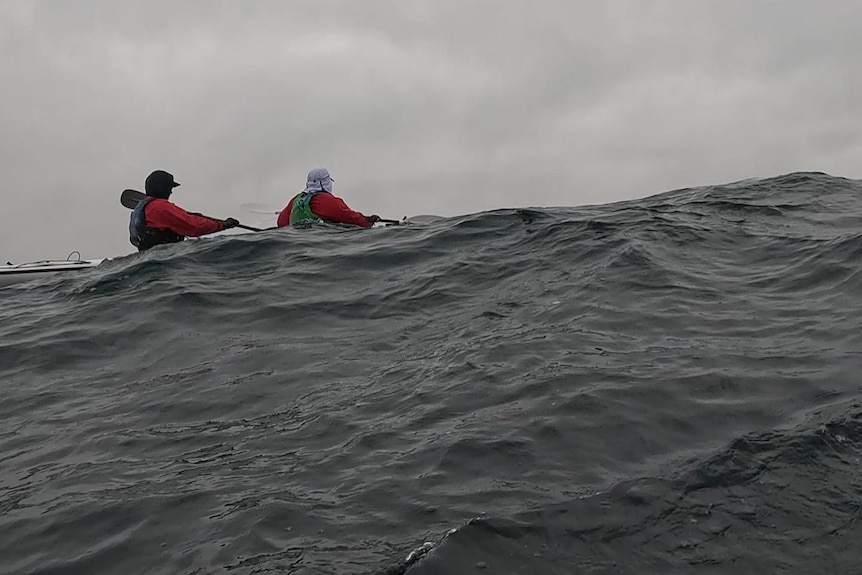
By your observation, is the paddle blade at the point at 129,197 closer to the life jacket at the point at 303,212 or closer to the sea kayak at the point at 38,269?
the sea kayak at the point at 38,269

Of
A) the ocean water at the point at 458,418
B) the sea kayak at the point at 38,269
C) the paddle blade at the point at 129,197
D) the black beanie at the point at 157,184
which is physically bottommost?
the ocean water at the point at 458,418

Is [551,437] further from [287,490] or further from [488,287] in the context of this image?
[488,287]

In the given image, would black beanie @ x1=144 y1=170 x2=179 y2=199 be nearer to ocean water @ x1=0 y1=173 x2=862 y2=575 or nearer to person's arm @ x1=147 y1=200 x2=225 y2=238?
person's arm @ x1=147 y1=200 x2=225 y2=238

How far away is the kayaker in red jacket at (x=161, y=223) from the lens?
13055mm

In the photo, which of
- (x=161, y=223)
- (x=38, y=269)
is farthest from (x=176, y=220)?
(x=38, y=269)

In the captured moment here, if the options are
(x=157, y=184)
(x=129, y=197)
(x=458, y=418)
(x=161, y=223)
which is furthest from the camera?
(x=129, y=197)

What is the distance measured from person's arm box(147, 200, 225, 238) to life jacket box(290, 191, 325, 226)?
1391 millimetres

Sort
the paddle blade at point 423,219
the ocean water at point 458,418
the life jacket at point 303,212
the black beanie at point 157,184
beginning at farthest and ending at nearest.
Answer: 1. the paddle blade at point 423,219
2. the life jacket at point 303,212
3. the black beanie at point 157,184
4. the ocean water at point 458,418

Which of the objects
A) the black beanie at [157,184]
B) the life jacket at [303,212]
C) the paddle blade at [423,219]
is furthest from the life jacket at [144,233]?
the paddle blade at [423,219]

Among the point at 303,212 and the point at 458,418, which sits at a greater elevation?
the point at 303,212

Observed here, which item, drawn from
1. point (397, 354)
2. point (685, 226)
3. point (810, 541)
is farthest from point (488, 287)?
point (810, 541)

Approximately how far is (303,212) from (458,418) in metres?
9.45

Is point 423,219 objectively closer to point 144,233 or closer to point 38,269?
point 144,233

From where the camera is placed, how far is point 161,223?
13.0 m
